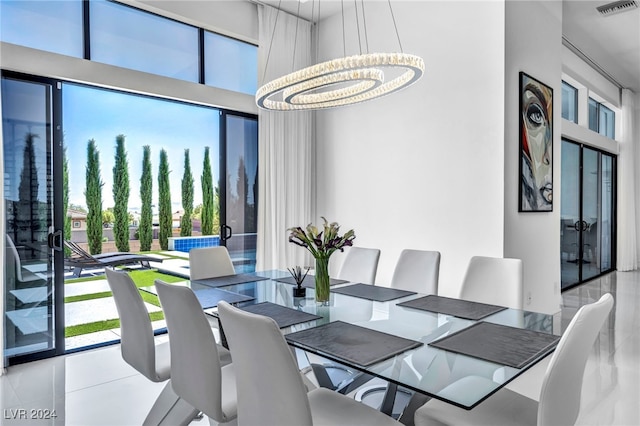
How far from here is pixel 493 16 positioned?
12.3 feet

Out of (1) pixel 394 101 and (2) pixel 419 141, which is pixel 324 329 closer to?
(2) pixel 419 141

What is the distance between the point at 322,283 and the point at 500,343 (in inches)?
39.6

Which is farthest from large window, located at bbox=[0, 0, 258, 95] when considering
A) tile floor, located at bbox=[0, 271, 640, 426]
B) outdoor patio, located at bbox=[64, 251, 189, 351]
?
tile floor, located at bbox=[0, 271, 640, 426]

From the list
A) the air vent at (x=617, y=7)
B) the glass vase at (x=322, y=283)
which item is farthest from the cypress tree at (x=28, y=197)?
the air vent at (x=617, y=7)

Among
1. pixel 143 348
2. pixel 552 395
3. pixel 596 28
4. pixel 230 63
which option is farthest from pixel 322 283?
pixel 596 28

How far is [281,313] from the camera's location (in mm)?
2121

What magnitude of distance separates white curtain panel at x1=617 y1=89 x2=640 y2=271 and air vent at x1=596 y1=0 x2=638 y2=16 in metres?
3.84

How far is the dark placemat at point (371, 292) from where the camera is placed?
2529 mm

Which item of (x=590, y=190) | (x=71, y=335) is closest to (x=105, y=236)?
(x=71, y=335)

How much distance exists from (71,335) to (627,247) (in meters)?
9.21

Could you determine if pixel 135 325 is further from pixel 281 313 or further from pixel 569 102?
pixel 569 102

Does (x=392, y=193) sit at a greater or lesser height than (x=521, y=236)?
greater

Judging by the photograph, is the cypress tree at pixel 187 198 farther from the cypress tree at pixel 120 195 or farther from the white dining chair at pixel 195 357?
the white dining chair at pixel 195 357

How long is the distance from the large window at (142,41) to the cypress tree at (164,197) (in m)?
1.03
